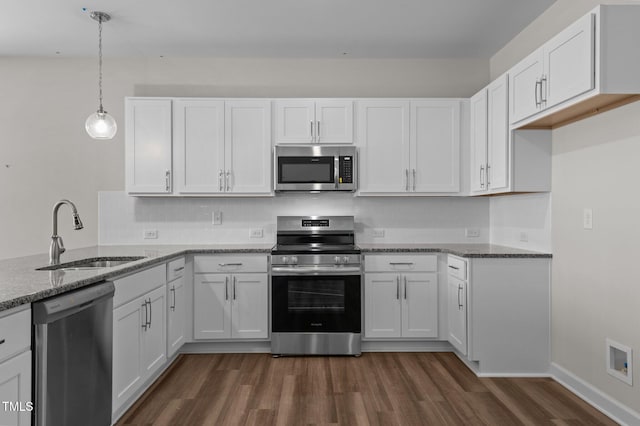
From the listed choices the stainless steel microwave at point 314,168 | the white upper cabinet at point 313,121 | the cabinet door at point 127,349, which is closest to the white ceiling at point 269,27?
the white upper cabinet at point 313,121

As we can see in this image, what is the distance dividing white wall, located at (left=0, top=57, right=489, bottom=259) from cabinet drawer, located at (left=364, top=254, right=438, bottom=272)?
1708 millimetres

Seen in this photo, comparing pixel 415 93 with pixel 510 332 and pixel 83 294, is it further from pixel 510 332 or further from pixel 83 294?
pixel 83 294

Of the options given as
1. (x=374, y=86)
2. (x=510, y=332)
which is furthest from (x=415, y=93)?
(x=510, y=332)

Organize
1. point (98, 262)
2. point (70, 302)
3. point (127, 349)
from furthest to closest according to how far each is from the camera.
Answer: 1. point (98, 262)
2. point (127, 349)
3. point (70, 302)

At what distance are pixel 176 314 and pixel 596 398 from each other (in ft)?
10.0

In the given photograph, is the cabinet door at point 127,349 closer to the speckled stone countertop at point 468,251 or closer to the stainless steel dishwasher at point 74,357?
the stainless steel dishwasher at point 74,357

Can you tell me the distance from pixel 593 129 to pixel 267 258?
261cm

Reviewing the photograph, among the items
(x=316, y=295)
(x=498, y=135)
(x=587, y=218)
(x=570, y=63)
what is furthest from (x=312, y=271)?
(x=570, y=63)

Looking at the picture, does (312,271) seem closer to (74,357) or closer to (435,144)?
(435,144)

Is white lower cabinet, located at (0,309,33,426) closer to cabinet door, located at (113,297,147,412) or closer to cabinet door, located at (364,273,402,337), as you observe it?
cabinet door, located at (113,297,147,412)

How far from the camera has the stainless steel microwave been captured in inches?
147

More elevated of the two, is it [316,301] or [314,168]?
[314,168]

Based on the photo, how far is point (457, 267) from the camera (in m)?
3.29

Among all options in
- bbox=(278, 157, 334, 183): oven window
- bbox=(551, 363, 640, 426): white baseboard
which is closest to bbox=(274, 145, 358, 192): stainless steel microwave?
bbox=(278, 157, 334, 183): oven window
